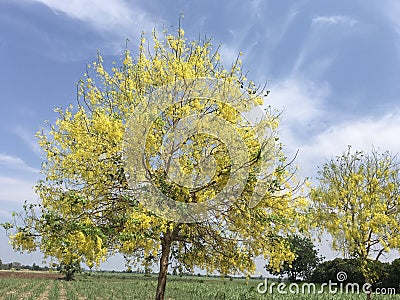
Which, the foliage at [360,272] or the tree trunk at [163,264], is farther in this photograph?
the foliage at [360,272]

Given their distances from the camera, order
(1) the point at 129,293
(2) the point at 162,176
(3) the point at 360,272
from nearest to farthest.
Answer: (2) the point at 162,176, (3) the point at 360,272, (1) the point at 129,293

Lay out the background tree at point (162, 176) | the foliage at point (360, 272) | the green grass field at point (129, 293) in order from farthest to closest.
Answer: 1. the green grass field at point (129, 293)
2. the foliage at point (360, 272)
3. the background tree at point (162, 176)

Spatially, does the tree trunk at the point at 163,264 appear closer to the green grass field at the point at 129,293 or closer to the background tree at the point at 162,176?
the background tree at the point at 162,176

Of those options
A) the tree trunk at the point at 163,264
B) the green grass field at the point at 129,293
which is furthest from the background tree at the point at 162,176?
the green grass field at the point at 129,293

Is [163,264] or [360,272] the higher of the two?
[360,272]

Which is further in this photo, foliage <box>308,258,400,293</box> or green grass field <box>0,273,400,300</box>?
green grass field <box>0,273,400,300</box>

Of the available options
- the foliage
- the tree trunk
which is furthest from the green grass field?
the foliage

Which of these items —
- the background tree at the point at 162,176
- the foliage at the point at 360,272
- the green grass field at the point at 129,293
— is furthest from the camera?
the green grass field at the point at 129,293

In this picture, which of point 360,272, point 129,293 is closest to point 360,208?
point 360,272

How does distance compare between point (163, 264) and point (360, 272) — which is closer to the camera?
point (163, 264)

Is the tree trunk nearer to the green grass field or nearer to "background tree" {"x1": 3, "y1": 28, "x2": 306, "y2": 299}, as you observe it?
"background tree" {"x1": 3, "y1": 28, "x2": 306, "y2": 299}

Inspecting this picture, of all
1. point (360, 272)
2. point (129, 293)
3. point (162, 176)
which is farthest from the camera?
point (129, 293)

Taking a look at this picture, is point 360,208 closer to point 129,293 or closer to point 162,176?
point 162,176

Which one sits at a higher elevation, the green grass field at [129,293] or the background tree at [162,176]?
the background tree at [162,176]
